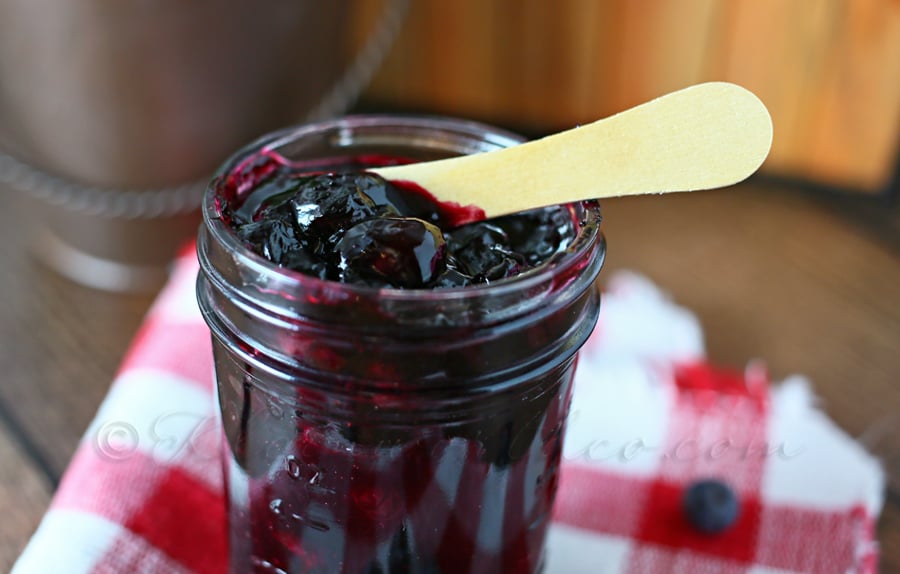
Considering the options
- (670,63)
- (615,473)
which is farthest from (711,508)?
(670,63)

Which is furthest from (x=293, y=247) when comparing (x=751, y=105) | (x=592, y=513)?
(x=592, y=513)

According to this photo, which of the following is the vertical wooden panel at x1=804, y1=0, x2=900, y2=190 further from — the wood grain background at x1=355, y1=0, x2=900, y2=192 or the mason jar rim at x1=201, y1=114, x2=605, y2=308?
the mason jar rim at x1=201, y1=114, x2=605, y2=308

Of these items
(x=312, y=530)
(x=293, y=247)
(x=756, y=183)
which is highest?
(x=293, y=247)

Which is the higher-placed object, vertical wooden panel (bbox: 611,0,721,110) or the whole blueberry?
vertical wooden panel (bbox: 611,0,721,110)

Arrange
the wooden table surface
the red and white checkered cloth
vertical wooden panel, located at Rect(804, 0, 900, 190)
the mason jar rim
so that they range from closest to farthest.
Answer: the mason jar rim
the red and white checkered cloth
the wooden table surface
vertical wooden panel, located at Rect(804, 0, 900, 190)

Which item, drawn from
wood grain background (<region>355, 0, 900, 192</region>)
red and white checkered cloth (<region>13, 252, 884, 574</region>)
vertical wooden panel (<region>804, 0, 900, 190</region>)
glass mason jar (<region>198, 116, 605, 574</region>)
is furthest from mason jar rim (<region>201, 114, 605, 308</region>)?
vertical wooden panel (<region>804, 0, 900, 190</region>)

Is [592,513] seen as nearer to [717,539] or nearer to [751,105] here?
[717,539]

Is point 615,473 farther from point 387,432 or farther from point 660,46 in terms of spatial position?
point 660,46
